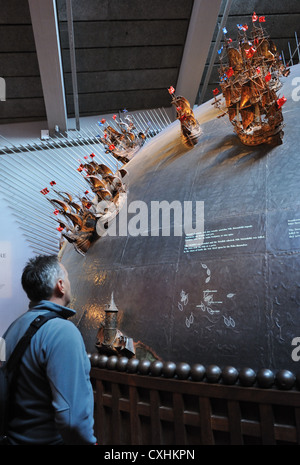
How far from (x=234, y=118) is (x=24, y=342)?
120 inches

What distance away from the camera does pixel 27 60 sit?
11.2 meters

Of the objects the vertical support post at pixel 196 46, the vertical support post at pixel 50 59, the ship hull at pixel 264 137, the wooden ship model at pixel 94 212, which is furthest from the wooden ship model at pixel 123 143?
the vertical support post at pixel 196 46

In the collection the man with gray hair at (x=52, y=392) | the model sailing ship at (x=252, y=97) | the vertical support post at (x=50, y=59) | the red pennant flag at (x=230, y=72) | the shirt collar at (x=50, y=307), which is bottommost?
the man with gray hair at (x=52, y=392)

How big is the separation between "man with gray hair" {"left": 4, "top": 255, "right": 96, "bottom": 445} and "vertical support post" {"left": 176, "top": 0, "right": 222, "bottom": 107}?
1076cm

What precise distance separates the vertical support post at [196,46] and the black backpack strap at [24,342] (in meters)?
10.7

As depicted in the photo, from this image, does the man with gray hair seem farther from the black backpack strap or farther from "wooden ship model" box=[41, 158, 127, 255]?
"wooden ship model" box=[41, 158, 127, 255]

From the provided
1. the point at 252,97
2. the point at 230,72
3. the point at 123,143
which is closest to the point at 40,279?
the point at 252,97

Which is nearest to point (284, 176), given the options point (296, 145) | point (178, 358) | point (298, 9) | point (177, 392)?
point (296, 145)

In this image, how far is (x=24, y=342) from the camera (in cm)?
195

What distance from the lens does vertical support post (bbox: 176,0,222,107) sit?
35.0ft

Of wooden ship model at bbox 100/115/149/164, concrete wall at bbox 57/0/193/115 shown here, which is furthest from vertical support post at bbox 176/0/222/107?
wooden ship model at bbox 100/115/149/164

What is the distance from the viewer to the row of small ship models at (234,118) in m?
3.68

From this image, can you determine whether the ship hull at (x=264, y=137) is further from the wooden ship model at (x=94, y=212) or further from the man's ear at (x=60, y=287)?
the man's ear at (x=60, y=287)

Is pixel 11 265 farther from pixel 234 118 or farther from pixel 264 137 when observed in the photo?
pixel 264 137
